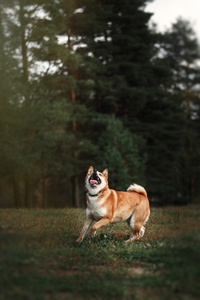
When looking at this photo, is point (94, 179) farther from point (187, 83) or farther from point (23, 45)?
point (187, 83)

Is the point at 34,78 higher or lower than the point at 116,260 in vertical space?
higher

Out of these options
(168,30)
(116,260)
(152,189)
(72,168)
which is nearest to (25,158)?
(72,168)

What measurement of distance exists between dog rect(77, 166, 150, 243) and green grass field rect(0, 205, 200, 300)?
1.95 feet

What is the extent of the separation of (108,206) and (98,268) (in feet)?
7.97

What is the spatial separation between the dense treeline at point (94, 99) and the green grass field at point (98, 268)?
1036 cm

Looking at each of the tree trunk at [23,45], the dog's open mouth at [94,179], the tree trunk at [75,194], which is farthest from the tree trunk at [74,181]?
the dog's open mouth at [94,179]

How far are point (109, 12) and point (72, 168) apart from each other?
45.6 ft

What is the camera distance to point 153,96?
31891 millimetres

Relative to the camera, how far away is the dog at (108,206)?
8383mm

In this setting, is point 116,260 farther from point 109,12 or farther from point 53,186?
point 53,186

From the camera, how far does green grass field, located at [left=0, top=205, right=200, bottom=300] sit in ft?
15.2

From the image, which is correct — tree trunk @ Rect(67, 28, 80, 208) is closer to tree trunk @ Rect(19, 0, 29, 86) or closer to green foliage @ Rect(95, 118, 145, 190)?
green foliage @ Rect(95, 118, 145, 190)

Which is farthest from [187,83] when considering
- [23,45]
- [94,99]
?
[23,45]

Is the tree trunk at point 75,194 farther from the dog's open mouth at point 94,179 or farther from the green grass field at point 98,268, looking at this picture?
the green grass field at point 98,268
